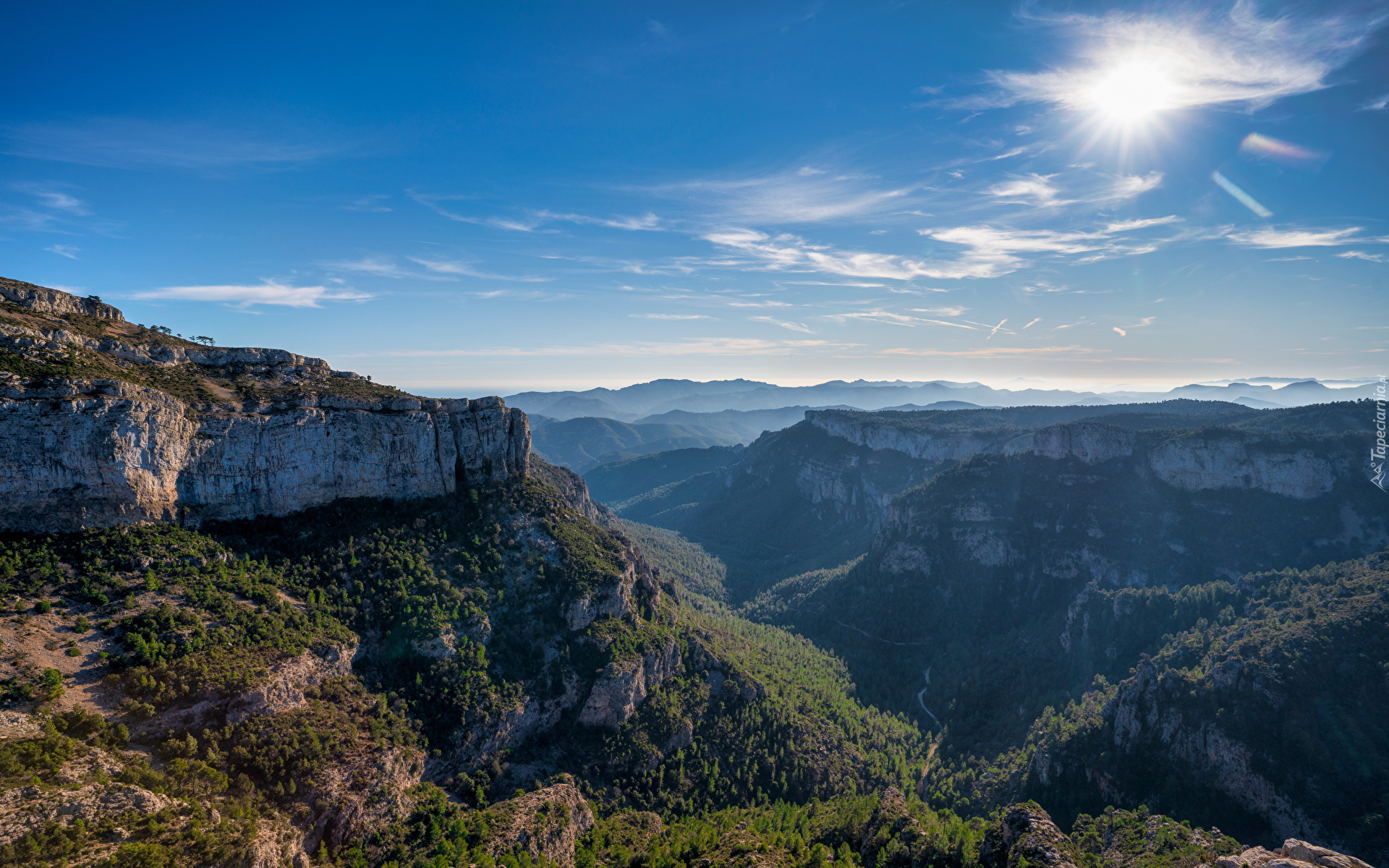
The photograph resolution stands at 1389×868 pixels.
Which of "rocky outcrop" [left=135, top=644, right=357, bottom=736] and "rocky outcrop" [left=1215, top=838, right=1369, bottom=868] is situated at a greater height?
"rocky outcrop" [left=135, top=644, right=357, bottom=736]

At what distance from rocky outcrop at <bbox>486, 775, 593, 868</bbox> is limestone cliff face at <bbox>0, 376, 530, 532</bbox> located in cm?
4075

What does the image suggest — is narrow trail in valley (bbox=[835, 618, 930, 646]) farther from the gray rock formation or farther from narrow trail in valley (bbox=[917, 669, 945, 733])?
the gray rock formation

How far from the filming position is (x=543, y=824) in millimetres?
46156

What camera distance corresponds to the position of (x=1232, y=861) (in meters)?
36.9

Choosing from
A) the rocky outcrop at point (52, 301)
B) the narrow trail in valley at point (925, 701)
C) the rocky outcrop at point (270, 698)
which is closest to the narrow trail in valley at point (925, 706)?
the narrow trail in valley at point (925, 701)

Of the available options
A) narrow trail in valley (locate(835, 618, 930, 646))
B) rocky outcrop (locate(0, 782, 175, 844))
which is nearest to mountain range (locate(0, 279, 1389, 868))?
rocky outcrop (locate(0, 782, 175, 844))

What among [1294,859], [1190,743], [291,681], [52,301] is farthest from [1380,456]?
Result: [52,301]

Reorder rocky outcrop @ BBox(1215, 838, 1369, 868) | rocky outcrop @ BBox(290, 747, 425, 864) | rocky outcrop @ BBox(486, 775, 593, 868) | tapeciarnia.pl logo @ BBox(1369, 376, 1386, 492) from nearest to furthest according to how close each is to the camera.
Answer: rocky outcrop @ BBox(1215, 838, 1369, 868) < rocky outcrop @ BBox(290, 747, 425, 864) < rocky outcrop @ BBox(486, 775, 593, 868) < tapeciarnia.pl logo @ BBox(1369, 376, 1386, 492)

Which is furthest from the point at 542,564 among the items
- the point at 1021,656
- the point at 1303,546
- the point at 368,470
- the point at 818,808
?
the point at 1303,546

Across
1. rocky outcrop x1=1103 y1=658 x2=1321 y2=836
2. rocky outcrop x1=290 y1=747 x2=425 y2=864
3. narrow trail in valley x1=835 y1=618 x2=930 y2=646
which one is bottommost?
narrow trail in valley x1=835 y1=618 x2=930 y2=646

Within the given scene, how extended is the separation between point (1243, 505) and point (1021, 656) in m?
67.0

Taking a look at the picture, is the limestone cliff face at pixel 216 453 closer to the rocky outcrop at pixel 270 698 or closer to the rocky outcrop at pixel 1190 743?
the rocky outcrop at pixel 270 698

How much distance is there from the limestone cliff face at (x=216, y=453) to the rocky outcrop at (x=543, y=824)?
40.8m

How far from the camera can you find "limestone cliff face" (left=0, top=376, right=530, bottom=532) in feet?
144
